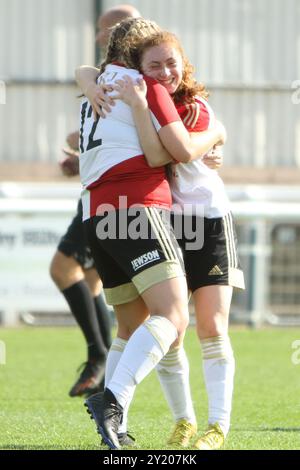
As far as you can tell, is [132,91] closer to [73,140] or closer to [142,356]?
[142,356]

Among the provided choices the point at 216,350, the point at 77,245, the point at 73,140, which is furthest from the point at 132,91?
the point at 77,245

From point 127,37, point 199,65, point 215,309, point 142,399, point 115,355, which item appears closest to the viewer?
point 127,37

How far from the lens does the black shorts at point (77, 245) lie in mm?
7020

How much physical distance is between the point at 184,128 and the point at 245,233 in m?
7.54

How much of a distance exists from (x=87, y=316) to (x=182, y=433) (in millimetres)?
2303

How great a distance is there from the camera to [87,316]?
7.15 m

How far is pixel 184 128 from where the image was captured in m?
4.62

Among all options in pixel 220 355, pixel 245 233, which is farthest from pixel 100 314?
pixel 245 233

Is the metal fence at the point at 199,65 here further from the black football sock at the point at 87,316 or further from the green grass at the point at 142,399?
the black football sock at the point at 87,316

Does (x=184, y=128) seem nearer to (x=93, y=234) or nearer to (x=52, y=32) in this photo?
(x=93, y=234)

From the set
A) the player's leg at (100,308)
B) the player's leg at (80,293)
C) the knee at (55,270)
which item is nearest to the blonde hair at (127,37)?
the player's leg at (80,293)

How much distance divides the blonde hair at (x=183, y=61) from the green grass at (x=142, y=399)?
1.46 meters

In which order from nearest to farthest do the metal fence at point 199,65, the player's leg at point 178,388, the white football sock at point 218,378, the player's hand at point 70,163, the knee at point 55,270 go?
1. the white football sock at point 218,378
2. the player's leg at point 178,388
3. the player's hand at point 70,163
4. the knee at point 55,270
5. the metal fence at point 199,65

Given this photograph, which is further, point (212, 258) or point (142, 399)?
point (142, 399)
